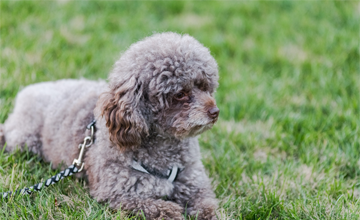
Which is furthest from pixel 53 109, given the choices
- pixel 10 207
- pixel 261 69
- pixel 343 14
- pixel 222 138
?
pixel 343 14

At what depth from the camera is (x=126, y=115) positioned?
3031 mm

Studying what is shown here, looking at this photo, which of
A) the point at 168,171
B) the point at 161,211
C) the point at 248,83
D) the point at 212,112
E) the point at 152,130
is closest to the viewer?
the point at 212,112

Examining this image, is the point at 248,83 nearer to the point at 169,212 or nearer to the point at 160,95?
the point at 160,95

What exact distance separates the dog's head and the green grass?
2.28 feet

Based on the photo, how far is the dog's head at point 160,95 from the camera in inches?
119

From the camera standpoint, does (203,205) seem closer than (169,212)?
No

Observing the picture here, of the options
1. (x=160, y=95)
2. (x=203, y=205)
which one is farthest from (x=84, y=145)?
(x=203, y=205)

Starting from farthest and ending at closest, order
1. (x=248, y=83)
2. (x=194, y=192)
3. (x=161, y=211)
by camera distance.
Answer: (x=248, y=83) → (x=194, y=192) → (x=161, y=211)

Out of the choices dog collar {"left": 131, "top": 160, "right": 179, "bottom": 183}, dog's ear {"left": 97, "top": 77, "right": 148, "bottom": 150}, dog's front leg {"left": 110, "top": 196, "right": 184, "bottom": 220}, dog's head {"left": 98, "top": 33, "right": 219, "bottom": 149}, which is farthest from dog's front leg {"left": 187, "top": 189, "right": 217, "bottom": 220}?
dog's ear {"left": 97, "top": 77, "right": 148, "bottom": 150}

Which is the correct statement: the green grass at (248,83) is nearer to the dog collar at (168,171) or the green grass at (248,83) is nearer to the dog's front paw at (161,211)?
the dog's front paw at (161,211)

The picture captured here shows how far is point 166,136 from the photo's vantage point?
3.24 meters

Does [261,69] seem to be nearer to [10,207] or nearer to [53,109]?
[53,109]

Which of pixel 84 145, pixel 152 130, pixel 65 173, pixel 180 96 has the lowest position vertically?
pixel 65 173

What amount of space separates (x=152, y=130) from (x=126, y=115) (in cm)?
29
